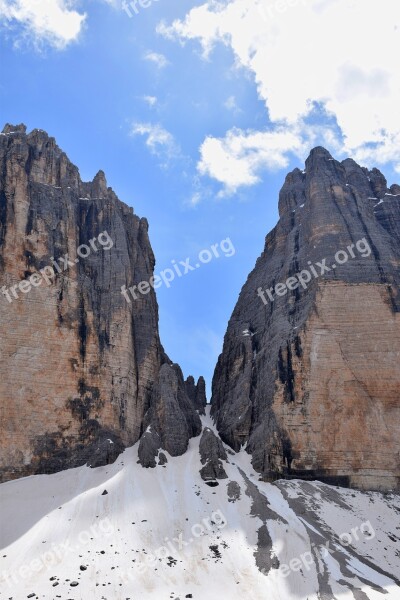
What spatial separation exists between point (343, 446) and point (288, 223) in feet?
105

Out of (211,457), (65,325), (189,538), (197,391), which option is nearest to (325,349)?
(211,457)

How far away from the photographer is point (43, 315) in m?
47.7

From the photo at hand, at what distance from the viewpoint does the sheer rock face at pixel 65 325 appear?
44062 mm

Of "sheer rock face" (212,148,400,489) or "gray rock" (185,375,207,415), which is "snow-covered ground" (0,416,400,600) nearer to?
"sheer rock face" (212,148,400,489)

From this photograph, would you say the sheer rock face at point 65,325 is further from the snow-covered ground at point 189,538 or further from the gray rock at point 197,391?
the gray rock at point 197,391

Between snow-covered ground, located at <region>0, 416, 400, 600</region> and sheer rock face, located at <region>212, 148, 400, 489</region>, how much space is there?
350 cm

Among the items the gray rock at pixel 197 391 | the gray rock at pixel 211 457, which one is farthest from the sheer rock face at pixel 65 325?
the gray rock at pixel 197 391

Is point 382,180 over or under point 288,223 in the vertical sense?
over

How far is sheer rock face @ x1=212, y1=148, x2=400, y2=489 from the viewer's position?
1756 inches

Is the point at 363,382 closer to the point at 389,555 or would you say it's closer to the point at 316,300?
the point at 316,300

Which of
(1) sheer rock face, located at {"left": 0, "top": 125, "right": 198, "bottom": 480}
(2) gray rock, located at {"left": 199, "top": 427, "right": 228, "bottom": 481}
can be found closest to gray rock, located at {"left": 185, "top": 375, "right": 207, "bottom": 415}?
(1) sheer rock face, located at {"left": 0, "top": 125, "right": 198, "bottom": 480}

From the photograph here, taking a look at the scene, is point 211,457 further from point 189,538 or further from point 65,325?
point 65,325

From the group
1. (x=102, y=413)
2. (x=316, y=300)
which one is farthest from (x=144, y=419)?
(x=316, y=300)

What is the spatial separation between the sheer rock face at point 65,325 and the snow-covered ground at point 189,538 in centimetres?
356
